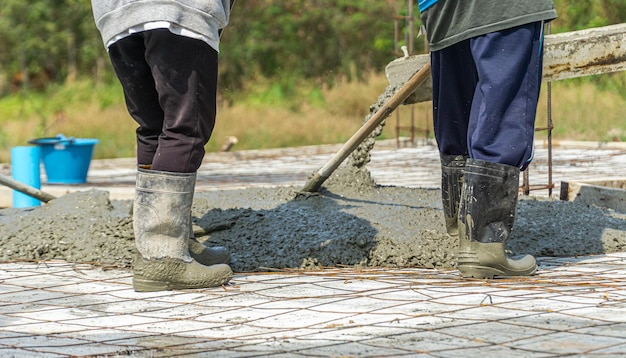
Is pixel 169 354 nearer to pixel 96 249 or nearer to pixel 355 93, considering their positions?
pixel 96 249

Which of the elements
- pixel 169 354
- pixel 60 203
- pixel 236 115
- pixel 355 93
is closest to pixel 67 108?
pixel 236 115

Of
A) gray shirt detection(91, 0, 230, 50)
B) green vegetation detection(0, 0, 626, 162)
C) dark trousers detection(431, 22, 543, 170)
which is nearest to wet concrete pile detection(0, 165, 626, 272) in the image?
dark trousers detection(431, 22, 543, 170)

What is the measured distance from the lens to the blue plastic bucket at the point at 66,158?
7.13 m

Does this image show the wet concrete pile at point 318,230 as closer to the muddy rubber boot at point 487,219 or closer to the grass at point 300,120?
the muddy rubber boot at point 487,219

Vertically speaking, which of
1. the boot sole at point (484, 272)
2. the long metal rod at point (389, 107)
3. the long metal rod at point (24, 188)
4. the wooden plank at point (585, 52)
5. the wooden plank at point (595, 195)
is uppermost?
the wooden plank at point (585, 52)

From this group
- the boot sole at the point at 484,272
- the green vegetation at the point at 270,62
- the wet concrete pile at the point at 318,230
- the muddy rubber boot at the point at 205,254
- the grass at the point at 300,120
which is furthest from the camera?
the green vegetation at the point at 270,62

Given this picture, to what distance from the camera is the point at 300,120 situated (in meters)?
10.9

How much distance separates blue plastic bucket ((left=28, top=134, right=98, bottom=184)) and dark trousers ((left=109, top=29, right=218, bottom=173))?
424 centimetres

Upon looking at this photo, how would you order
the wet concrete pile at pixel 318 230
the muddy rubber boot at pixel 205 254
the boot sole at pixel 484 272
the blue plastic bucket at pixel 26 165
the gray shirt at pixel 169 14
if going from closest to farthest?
the gray shirt at pixel 169 14 → the boot sole at pixel 484 272 → the muddy rubber boot at pixel 205 254 → the wet concrete pile at pixel 318 230 → the blue plastic bucket at pixel 26 165

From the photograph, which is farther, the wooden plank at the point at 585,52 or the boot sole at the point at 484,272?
the wooden plank at the point at 585,52

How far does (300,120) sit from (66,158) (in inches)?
164

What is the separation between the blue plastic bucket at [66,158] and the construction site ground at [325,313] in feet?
11.5

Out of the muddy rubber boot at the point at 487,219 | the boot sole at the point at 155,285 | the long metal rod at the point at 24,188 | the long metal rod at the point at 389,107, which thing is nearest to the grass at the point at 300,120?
the long metal rod at the point at 24,188

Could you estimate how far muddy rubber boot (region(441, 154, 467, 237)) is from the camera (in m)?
3.38
